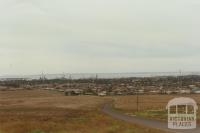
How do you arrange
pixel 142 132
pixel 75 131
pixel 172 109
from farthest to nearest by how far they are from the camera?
pixel 172 109
pixel 75 131
pixel 142 132

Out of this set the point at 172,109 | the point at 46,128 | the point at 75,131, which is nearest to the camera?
the point at 75,131

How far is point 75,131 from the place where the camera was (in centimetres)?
4066

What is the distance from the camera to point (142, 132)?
37.8 metres

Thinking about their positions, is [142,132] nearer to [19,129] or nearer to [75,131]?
[75,131]

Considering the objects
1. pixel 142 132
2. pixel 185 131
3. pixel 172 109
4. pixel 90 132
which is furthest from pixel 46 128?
pixel 172 109

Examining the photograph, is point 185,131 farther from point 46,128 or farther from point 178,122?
point 46,128

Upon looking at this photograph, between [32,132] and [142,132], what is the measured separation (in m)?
10.1

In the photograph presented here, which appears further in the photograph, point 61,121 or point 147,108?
point 147,108

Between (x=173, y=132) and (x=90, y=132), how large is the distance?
742cm

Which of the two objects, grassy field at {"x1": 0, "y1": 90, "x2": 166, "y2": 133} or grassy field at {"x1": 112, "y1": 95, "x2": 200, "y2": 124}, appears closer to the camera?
grassy field at {"x1": 0, "y1": 90, "x2": 166, "y2": 133}

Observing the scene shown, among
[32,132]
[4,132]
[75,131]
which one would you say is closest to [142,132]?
[75,131]

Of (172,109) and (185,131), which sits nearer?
(185,131)

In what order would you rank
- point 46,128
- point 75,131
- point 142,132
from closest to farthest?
1. point 142,132
2. point 75,131
3. point 46,128

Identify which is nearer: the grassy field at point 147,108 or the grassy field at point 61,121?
the grassy field at point 61,121
